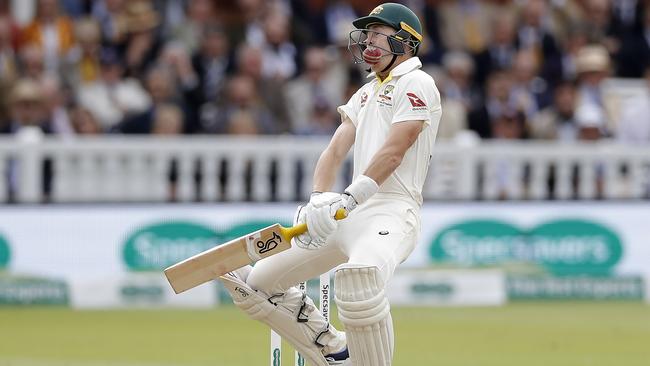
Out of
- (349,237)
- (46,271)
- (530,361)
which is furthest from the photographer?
(46,271)

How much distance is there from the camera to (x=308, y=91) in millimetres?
13906

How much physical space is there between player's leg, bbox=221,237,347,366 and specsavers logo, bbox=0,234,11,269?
5.34 m

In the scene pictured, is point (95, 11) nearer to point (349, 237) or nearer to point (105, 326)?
point (105, 326)

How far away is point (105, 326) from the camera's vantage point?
36.0 feet

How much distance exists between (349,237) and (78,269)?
5.88 meters

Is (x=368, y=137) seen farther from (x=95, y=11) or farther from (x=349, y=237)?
(x=95, y=11)

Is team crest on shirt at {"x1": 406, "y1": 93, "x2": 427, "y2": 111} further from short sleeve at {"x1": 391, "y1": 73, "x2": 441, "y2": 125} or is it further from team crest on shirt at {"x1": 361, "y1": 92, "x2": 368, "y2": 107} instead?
team crest on shirt at {"x1": 361, "y1": 92, "x2": 368, "y2": 107}

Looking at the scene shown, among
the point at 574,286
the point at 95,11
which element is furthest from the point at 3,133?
the point at 574,286

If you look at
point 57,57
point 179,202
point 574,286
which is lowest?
point 574,286

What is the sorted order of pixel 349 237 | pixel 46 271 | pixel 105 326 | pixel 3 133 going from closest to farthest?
pixel 349 237, pixel 105 326, pixel 46 271, pixel 3 133

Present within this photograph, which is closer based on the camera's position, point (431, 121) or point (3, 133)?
point (431, 121)

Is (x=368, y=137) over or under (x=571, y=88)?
over

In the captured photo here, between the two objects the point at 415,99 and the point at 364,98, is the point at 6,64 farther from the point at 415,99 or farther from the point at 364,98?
the point at 415,99

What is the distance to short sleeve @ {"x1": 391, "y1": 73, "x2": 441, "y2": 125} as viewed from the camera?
6715 millimetres
